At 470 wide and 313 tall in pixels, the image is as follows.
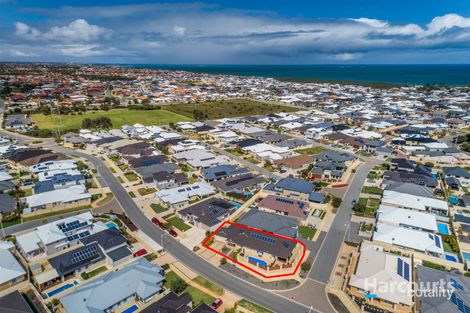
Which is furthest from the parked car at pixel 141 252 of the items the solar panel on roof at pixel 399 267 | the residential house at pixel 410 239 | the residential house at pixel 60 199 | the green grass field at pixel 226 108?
the green grass field at pixel 226 108

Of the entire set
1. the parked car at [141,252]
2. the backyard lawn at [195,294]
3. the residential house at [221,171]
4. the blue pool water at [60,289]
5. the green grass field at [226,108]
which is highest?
the green grass field at [226,108]

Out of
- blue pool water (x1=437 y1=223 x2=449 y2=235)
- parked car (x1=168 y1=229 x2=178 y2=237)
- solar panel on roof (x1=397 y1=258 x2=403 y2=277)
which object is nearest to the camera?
solar panel on roof (x1=397 y1=258 x2=403 y2=277)

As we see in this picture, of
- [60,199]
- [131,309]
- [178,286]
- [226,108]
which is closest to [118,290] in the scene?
[131,309]

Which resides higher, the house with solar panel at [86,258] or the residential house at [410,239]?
the residential house at [410,239]

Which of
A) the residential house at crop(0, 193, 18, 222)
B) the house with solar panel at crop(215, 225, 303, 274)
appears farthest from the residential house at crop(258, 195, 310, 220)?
the residential house at crop(0, 193, 18, 222)

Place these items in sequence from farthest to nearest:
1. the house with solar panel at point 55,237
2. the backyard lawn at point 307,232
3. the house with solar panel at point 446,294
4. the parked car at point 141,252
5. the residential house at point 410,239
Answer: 1. the backyard lawn at point 307,232
2. the residential house at point 410,239
3. the parked car at point 141,252
4. the house with solar panel at point 55,237
5. the house with solar panel at point 446,294

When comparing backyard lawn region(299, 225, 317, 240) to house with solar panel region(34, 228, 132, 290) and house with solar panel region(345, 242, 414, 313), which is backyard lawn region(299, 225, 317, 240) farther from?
house with solar panel region(34, 228, 132, 290)

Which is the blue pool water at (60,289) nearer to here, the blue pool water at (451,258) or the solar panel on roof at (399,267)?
the solar panel on roof at (399,267)

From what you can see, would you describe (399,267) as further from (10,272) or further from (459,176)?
(10,272)
